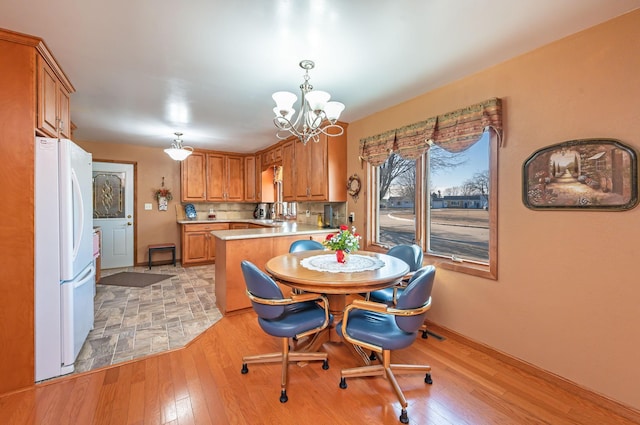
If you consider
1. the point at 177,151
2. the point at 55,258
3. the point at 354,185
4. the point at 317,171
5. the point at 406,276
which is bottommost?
the point at 406,276

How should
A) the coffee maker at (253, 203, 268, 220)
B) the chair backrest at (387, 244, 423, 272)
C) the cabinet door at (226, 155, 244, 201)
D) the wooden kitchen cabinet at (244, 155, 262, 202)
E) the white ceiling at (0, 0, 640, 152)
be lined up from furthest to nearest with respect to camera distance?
the coffee maker at (253, 203, 268, 220)
the wooden kitchen cabinet at (244, 155, 262, 202)
the cabinet door at (226, 155, 244, 201)
the chair backrest at (387, 244, 423, 272)
the white ceiling at (0, 0, 640, 152)

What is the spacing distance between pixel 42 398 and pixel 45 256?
930 mm

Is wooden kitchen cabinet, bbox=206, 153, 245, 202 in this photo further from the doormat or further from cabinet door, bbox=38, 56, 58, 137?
cabinet door, bbox=38, 56, 58, 137

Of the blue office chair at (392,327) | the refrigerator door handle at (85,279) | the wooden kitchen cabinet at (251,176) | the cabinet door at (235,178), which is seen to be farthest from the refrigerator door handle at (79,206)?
the wooden kitchen cabinet at (251,176)

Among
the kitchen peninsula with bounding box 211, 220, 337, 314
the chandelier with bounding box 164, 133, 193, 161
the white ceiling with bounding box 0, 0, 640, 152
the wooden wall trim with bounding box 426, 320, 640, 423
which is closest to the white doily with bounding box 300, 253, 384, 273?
the kitchen peninsula with bounding box 211, 220, 337, 314

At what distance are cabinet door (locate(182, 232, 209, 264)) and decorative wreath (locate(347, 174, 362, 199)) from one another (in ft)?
10.8

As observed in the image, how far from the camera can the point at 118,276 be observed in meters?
4.78

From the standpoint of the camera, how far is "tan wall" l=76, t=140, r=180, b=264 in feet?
17.7

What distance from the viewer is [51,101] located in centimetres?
223

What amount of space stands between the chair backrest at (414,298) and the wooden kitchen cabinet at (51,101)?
2.78m

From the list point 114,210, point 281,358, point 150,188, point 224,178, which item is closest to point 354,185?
point 281,358

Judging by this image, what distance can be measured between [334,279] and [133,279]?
13.9ft

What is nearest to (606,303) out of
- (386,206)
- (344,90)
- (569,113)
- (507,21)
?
(569,113)

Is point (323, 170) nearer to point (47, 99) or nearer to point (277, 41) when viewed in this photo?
point (277, 41)
